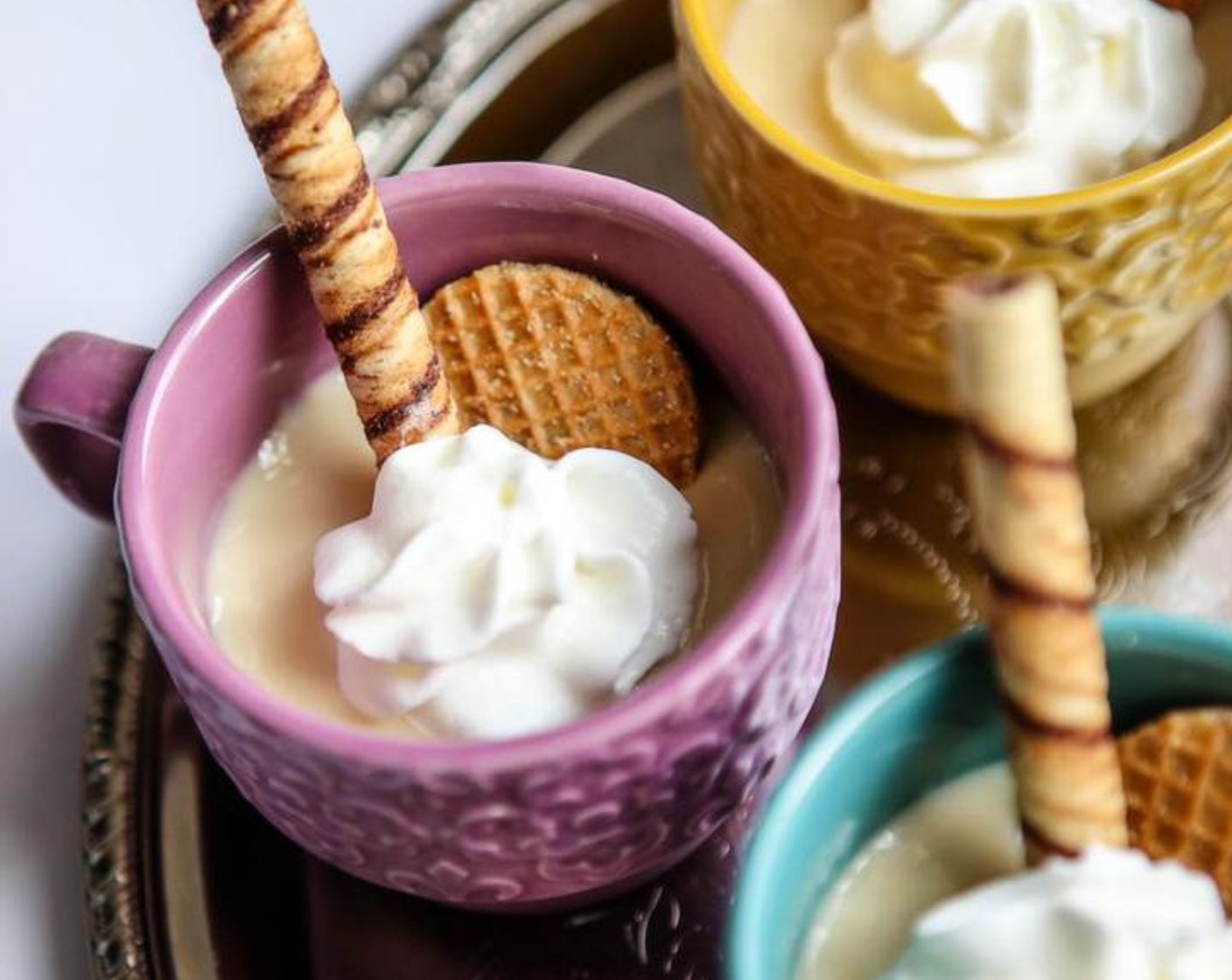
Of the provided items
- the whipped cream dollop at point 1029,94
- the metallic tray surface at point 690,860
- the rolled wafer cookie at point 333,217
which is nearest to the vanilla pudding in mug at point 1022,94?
the whipped cream dollop at point 1029,94

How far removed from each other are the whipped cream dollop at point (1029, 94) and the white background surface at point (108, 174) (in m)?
0.38

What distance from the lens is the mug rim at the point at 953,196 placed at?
0.74 m

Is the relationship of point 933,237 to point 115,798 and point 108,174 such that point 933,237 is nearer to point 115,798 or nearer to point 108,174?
point 115,798

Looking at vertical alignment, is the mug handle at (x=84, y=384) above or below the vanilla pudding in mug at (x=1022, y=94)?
above

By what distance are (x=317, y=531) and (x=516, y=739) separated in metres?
0.19

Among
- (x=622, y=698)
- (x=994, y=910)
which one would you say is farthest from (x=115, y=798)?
(x=994, y=910)

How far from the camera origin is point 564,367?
31.1 inches

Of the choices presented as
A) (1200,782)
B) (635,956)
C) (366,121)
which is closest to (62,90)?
(366,121)

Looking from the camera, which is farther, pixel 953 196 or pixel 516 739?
pixel 953 196

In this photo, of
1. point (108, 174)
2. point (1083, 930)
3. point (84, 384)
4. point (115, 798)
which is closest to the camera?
point (1083, 930)

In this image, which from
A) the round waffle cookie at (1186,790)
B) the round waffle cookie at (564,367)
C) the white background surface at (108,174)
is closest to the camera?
the round waffle cookie at (1186,790)

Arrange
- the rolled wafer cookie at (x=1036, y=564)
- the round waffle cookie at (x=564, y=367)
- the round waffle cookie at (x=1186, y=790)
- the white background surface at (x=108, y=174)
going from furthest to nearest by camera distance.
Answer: the white background surface at (x=108, y=174)
the round waffle cookie at (x=564, y=367)
the round waffle cookie at (x=1186, y=790)
the rolled wafer cookie at (x=1036, y=564)

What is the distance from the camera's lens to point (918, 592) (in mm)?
890

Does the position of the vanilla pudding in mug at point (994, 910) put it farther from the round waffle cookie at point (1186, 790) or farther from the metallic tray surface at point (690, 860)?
the metallic tray surface at point (690, 860)
